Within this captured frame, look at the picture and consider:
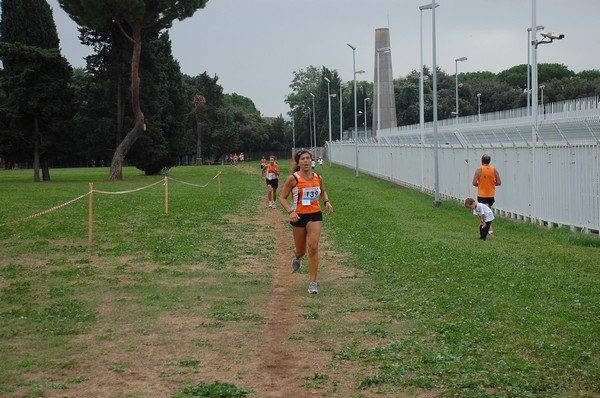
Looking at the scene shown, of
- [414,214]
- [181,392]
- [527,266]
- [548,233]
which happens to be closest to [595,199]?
[548,233]

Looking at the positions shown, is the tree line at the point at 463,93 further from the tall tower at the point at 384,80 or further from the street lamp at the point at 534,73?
the street lamp at the point at 534,73

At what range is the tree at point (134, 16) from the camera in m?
47.0

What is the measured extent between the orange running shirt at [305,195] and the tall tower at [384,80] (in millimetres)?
55965

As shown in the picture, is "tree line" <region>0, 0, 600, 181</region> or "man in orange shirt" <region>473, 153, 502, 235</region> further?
"tree line" <region>0, 0, 600, 181</region>

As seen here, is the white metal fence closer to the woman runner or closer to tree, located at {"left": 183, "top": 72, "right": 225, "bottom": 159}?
the woman runner

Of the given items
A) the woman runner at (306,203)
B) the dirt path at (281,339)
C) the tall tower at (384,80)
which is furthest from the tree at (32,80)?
the woman runner at (306,203)

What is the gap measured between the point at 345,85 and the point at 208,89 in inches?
1570

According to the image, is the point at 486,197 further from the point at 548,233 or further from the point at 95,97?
the point at 95,97

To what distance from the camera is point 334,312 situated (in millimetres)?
9922

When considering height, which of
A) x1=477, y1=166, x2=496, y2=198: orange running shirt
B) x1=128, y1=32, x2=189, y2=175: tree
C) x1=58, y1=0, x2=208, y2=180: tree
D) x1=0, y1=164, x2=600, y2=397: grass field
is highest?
x1=58, y1=0, x2=208, y2=180: tree

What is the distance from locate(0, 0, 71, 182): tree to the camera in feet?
165

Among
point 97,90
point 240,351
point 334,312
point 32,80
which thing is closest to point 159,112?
point 97,90

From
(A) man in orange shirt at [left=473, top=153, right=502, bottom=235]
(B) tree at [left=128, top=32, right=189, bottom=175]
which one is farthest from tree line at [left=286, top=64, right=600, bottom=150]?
(A) man in orange shirt at [left=473, top=153, right=502, bottom=235]

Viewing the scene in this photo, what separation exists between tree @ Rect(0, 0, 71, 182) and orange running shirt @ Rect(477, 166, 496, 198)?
124 ft
